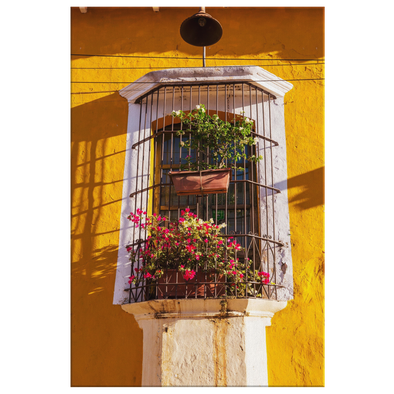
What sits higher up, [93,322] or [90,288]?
[90,288]

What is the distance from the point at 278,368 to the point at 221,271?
48.1 inches

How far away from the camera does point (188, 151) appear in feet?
19.1

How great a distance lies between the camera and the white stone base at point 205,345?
4.58 meters

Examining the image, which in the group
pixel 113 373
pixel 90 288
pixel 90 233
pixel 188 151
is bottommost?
pixel 113 373

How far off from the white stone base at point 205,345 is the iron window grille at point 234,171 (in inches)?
25.4

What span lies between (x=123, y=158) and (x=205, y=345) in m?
2.48

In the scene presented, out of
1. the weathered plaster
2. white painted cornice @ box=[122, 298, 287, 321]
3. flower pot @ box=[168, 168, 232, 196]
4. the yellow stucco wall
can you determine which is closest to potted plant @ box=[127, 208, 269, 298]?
white painted cornice @ box=[122, 298, 287, 321]

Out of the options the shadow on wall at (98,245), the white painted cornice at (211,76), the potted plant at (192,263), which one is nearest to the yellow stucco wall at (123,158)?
the shadow on wall at (98,245)

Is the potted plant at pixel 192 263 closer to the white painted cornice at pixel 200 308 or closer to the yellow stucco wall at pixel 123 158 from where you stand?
the white painted cornice at pixel 200 308

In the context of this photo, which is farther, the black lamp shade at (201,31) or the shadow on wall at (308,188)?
the shadow on wall at (308,188)

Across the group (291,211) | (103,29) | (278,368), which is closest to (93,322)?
(278,368)

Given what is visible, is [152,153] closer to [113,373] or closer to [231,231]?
[231,231]

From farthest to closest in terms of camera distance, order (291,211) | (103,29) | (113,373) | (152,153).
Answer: (103,29), (152,153), (291,211), (113,373)

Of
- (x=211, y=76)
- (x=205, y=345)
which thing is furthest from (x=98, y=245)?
(x=211, y=76)
